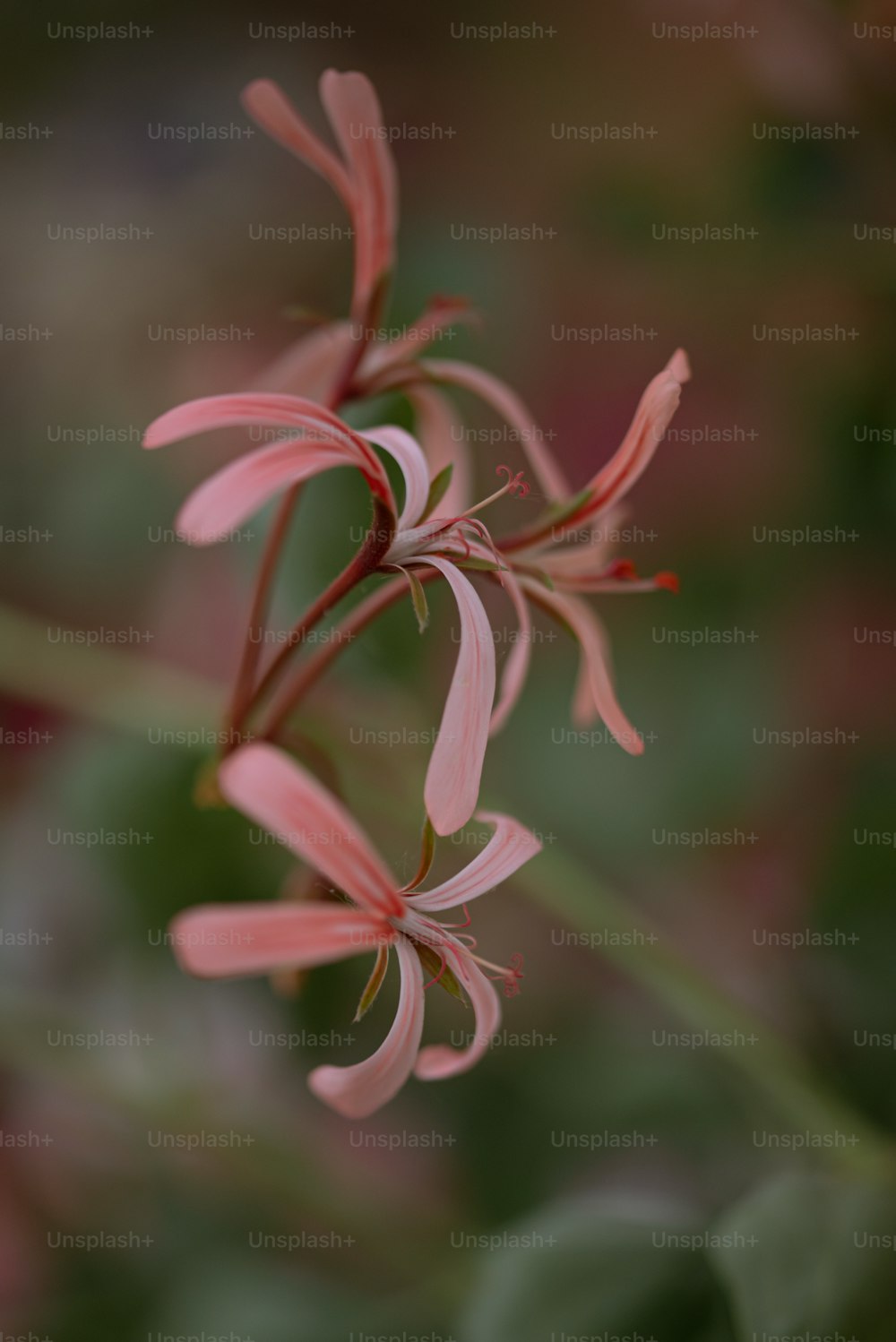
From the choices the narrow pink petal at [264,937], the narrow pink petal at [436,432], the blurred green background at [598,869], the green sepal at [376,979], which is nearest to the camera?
the narrow pink petal at [264,937]

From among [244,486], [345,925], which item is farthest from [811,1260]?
[244,486]

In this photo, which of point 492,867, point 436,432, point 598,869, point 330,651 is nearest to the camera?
point 492,867

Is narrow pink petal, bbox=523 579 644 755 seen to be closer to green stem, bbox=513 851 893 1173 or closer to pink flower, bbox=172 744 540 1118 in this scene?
A: pink flower, bbox=172 744 540 1118

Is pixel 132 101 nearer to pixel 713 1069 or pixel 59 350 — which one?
pixel 59 350

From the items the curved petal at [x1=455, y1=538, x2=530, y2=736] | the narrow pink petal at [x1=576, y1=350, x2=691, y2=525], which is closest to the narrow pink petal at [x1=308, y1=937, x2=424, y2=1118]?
the curved petal at [x1=455, y1=538, x2=530, y2=736]

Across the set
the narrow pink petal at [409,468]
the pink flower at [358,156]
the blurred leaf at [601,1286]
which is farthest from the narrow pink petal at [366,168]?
the blurred leaf at [601,1286]

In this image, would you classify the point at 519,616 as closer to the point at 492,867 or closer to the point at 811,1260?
the point at 492,867

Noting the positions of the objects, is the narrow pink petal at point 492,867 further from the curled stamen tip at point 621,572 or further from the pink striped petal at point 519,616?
the curled stamen tip at point 621,572
